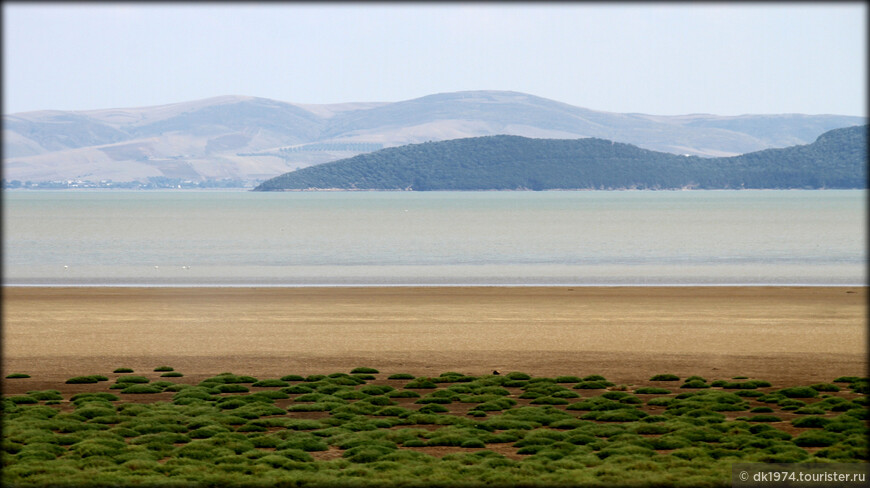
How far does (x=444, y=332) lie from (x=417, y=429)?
37.8 feet

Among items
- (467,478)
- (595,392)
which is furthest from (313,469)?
(595,392)

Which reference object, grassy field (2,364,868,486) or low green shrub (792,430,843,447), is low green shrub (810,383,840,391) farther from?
low green shrub (792,430,843,447)

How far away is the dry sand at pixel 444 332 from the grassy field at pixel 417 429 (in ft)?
5.19

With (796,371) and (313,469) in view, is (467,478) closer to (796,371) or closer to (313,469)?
(313,469)

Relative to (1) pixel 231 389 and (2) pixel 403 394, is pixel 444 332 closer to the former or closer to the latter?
(2) pixel 403 394

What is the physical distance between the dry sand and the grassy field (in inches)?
62.3

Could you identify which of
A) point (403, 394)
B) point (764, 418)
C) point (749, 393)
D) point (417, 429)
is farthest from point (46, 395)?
point (749, 393)

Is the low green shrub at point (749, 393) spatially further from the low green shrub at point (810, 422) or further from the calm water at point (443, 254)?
the calm water at point (443, 254)

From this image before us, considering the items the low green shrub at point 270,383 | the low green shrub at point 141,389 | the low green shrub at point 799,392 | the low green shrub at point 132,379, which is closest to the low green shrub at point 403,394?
the low green shrub at point 270,383

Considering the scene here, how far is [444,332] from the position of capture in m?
25.9

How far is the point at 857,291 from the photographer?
36.9 meters

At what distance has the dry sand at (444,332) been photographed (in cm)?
2083

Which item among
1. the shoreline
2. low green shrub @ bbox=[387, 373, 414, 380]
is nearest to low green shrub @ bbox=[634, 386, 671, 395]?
low green shrub @ bbox=[387, 373, 414, 380]

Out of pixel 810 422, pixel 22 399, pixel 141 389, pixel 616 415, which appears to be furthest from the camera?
pixel 141 389
